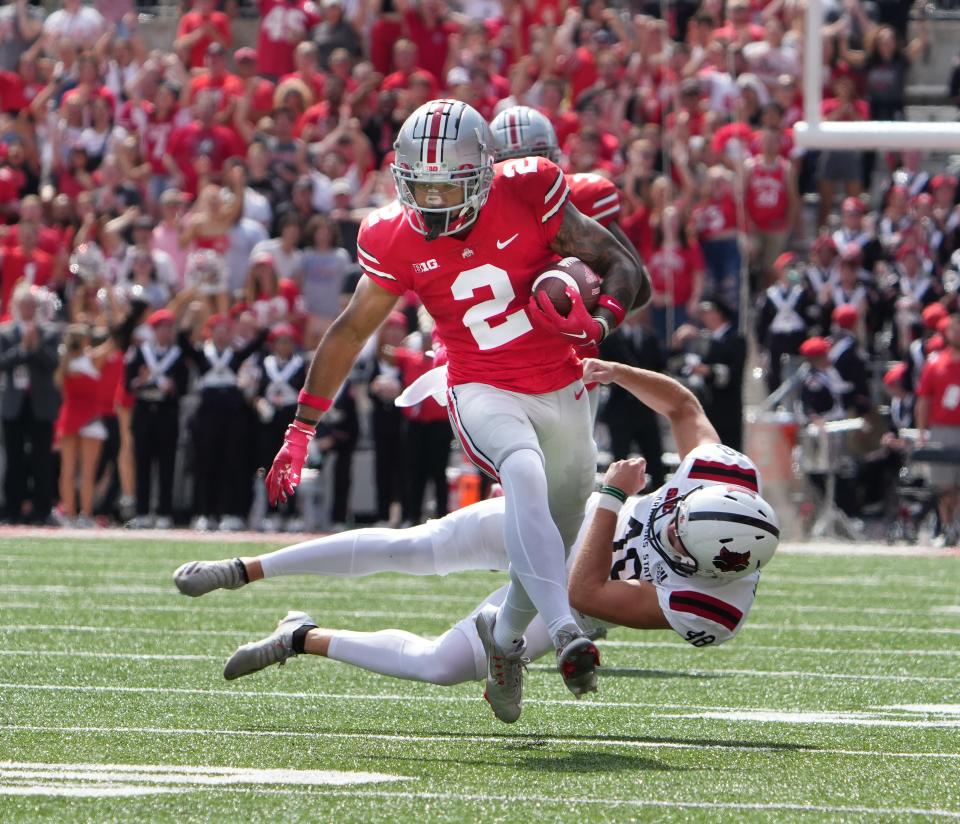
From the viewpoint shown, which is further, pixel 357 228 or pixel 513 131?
pixel 357 228

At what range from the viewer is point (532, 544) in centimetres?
514

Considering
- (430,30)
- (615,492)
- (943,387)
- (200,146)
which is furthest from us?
(430,30)

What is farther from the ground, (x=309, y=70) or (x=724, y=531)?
(x=309, y=70)

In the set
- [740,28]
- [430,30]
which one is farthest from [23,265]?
[740,28]

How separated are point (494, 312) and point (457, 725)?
113 centimetres

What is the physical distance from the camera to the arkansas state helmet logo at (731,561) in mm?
5090

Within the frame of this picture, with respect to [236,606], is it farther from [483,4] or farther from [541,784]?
[483,4]

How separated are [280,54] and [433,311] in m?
12.3

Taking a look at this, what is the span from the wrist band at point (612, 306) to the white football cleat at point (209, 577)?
4.05ft

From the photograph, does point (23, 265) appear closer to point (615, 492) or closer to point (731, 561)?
point (615, 492)

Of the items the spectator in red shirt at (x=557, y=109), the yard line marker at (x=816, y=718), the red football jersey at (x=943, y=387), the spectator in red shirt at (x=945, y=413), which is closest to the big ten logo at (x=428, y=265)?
the yard line marker at (x=816, y=718)

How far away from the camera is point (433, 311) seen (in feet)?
18.5

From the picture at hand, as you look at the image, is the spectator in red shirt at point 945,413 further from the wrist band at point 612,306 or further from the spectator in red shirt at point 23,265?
the wrist band at point 612,306

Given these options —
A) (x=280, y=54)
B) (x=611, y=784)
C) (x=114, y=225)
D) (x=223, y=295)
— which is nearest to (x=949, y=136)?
(x=611, y=784)
